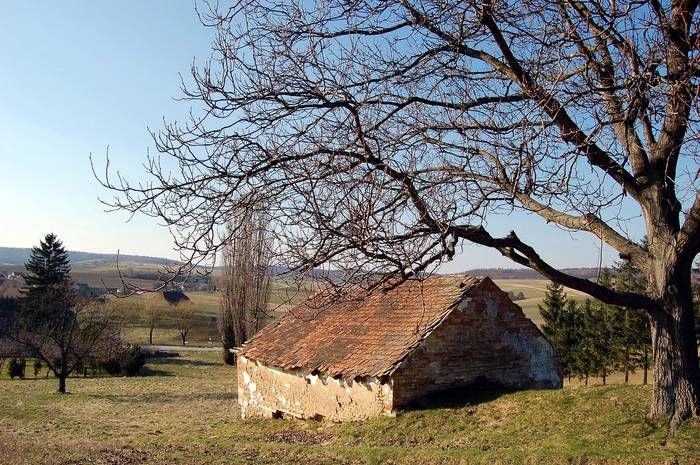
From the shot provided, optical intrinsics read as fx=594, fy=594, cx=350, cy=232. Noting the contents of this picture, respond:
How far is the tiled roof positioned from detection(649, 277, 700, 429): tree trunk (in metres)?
4.36

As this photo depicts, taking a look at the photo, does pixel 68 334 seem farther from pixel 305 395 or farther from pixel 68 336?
pixel 305 395

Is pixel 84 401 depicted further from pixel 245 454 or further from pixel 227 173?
pixel 227 173

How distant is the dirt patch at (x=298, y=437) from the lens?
11003 millimetres

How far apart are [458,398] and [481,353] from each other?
143cm

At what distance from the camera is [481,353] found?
12.4 m

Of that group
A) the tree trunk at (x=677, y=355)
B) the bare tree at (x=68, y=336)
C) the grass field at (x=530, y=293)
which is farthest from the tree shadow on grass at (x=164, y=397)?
the grass field at (x=530, y=293)

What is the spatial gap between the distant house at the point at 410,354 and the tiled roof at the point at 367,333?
29 mm

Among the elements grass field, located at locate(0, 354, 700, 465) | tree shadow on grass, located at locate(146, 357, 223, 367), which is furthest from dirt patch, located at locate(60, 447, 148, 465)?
tree shadow on grass, located at locate(146, 357, 223, 367)

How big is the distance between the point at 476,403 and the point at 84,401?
20.2m

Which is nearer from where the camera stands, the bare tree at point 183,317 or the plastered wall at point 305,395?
the plastered wall at point 305,395

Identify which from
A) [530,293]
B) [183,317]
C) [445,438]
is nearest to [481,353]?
[445,438]

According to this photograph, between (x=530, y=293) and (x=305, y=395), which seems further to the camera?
(x=530, y=293)

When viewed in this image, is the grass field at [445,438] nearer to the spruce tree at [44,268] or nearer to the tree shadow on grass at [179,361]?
the tree shadow on grass at [179,361]

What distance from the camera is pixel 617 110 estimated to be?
6.78 meters
